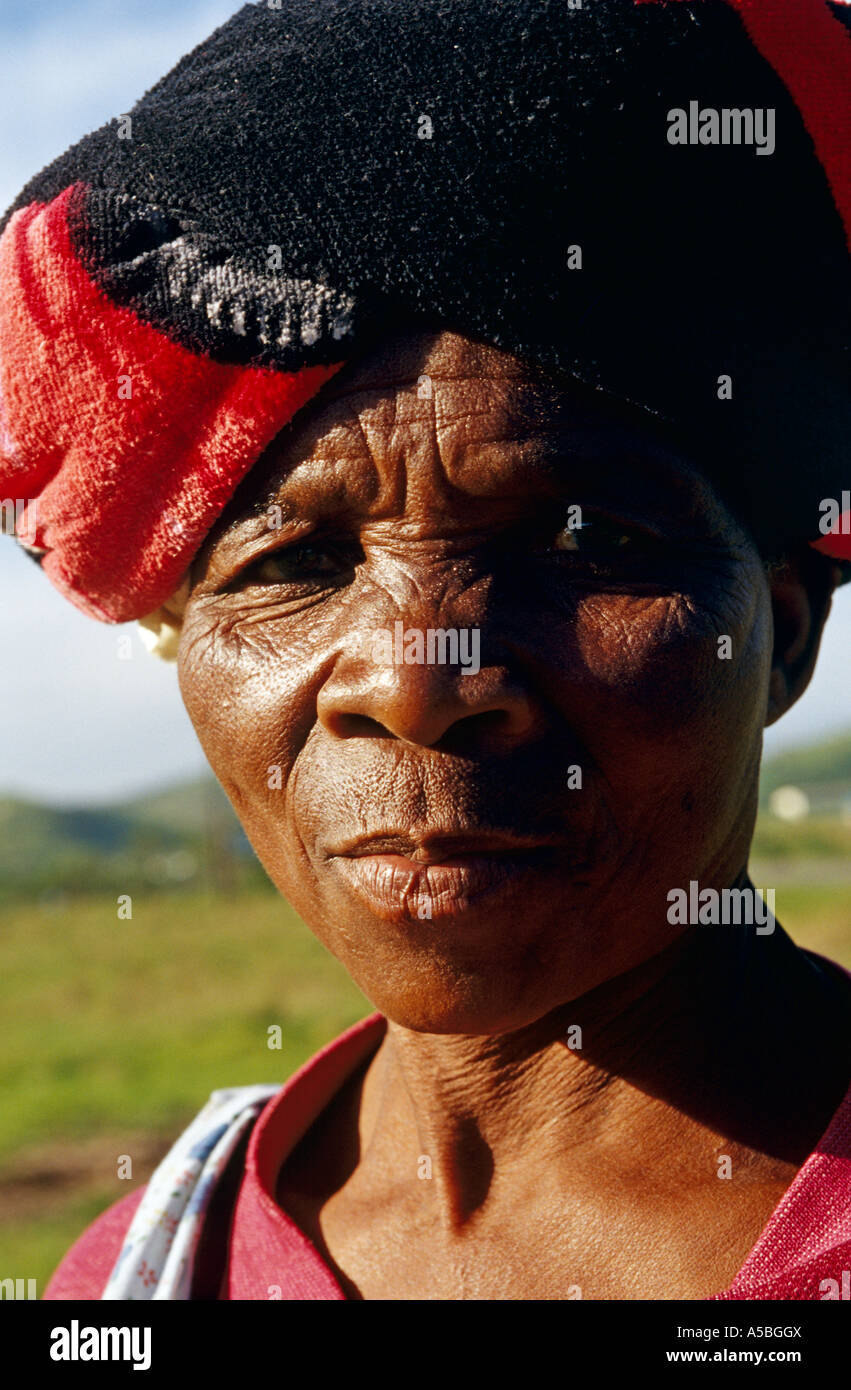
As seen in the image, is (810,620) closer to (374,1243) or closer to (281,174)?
(281,174)

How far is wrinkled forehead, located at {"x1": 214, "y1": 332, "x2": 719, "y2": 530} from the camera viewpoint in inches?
73.4

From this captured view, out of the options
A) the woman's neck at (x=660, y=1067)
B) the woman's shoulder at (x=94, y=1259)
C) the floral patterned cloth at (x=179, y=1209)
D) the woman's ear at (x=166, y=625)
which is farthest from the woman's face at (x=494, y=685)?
the woman's shoulder at (x=94, y=1259)

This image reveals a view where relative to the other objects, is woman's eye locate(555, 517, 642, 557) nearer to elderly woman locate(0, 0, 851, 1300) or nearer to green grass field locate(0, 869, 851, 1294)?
elderly woman locate(0, 0, 851, 1300)

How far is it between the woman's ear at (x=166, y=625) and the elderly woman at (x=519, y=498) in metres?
0.12

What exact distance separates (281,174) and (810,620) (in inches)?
42.5

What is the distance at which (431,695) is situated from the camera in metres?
1.75

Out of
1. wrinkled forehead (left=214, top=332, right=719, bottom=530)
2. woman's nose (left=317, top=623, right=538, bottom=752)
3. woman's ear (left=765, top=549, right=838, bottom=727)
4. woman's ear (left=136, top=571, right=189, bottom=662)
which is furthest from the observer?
woman's ear (left=136, top=571, right=189, bottom=662)

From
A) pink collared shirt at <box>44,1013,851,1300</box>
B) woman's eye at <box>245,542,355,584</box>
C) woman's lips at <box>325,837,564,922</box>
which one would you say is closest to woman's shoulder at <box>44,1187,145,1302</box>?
pink collared shirt at <box>44,1013,851,1300</box>

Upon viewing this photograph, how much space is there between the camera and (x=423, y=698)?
1748 millimetres

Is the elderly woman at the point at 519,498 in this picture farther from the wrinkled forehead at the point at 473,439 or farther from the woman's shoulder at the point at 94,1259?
the woman's shoulder at the point at 94,1259

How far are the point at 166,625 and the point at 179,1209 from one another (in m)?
1.07

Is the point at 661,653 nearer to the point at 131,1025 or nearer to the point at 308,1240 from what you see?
the point at 308,1240

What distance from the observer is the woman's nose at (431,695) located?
1758mm

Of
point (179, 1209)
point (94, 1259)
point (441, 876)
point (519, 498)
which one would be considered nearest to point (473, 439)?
point (519, 498)
